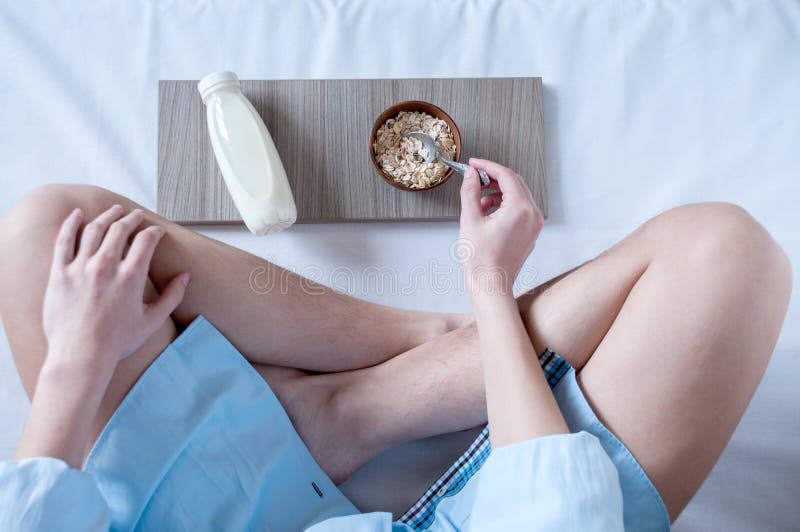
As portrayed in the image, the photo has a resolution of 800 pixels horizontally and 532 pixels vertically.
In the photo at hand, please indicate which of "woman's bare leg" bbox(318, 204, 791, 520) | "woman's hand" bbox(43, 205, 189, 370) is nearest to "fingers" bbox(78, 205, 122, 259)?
"woman's hand" bbox(43, 205, 189, 370)

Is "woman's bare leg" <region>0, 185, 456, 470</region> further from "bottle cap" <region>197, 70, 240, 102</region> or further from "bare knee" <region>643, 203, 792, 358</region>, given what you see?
"bare knee" <region>643, 203, 792, 358</region>

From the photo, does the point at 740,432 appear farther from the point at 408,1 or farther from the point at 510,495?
the point at 408,1

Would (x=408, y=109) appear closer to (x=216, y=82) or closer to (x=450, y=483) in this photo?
(x=216, y=82)

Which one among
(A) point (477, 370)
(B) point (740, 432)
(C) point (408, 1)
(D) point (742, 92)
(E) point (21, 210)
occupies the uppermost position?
(C) point (408, 1)

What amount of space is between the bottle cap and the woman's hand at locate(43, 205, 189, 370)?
0.23m

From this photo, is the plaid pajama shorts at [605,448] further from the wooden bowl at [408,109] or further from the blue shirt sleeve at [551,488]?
the wooden bowl at [408,109]

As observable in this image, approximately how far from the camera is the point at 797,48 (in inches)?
35.8

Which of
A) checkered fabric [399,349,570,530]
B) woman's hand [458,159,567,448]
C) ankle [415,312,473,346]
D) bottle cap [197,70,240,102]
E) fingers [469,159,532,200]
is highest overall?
bottle cap [197,70,240,102]

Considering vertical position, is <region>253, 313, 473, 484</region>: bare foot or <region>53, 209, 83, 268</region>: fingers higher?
<region>53, 209, 83, 268</region>: fingers

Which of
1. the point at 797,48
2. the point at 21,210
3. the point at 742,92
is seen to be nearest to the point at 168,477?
the point at 21,210

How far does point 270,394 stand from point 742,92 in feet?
2.44

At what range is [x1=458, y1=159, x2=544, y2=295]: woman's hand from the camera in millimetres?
626

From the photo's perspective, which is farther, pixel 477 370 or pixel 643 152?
pixel 643 152

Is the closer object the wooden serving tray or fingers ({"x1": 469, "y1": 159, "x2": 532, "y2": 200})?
fingers ({"x1": 469, "y1": 159, "x2": 532, "y2": 200})
